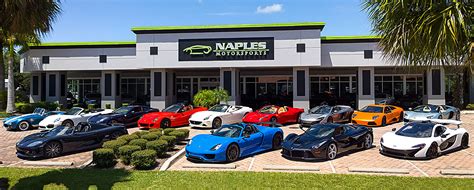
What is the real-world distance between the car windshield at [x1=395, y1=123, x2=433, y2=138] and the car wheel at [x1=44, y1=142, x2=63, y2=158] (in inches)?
452

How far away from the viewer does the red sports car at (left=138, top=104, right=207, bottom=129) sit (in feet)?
62.1

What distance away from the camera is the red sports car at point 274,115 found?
1942 cm

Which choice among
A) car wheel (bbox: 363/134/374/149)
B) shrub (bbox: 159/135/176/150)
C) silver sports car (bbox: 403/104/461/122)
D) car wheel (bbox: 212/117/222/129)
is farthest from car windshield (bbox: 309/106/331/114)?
shrub (bbox: 159/135/176/150)

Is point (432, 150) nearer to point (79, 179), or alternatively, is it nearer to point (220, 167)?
point (220, 167)

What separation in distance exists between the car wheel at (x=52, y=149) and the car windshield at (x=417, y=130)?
11.5 metres

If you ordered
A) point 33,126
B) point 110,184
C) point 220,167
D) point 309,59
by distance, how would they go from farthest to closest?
point 309,59 < point 33,126 < point 220,167 < point 110,184

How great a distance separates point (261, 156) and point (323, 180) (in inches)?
148

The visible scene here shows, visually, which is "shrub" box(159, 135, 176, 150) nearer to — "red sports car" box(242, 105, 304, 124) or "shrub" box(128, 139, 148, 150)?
"shrub" box(128, 139, 148, 150)

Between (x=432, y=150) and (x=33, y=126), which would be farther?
(x=33, y=126)

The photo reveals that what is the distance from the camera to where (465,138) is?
43.1 feet

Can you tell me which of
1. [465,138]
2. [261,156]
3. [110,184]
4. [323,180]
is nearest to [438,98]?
[465,138]

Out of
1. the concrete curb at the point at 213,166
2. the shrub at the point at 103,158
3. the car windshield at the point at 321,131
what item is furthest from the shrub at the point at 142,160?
the car windshield at the point at 321,131

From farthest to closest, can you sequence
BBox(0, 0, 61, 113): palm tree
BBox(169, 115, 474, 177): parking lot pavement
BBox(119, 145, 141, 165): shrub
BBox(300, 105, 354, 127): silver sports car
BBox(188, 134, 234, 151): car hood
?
1. BBox(300, 105, 354, 127): silver sports car
2. BBox(188, 134, 234, 151): car hood
3. BBox(119, 145, 141, 165): shrub
4. BBox(169, 115, 474, 177): parking lot pavement
5. BBox(0, 0, 61, 113): palm tree

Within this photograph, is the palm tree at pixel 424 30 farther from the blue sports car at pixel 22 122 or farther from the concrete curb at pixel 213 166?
the blue sports car at pixel 22 122
